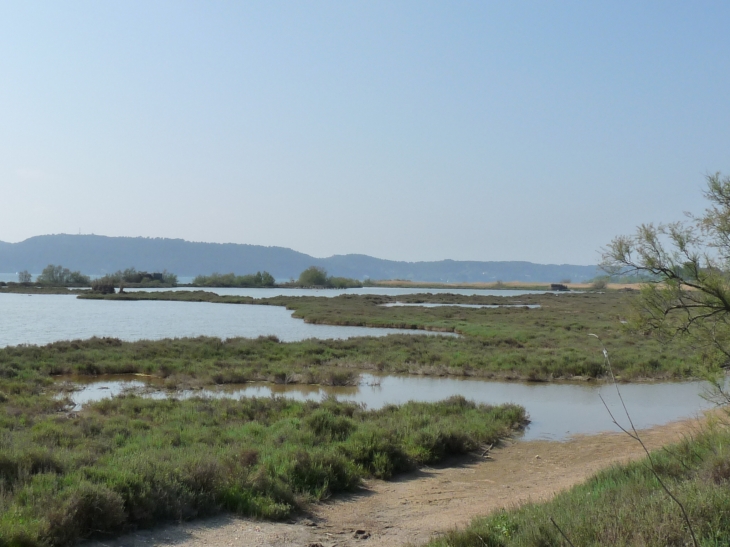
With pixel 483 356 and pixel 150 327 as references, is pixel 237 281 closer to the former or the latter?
pixel 150 327

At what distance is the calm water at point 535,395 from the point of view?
17.9 meters

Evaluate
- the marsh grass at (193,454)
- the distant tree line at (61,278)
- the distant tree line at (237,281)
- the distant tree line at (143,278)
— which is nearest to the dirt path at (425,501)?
the marsh grass at (193,454)

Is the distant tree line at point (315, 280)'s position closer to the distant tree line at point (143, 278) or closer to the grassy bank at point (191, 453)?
the distant tree line at point (143, 278)

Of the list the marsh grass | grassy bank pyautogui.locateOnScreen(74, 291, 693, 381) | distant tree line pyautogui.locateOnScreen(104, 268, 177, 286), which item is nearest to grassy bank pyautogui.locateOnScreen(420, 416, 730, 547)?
the marsh grass

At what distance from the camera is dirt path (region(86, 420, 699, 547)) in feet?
24.7

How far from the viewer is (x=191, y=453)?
1017cm

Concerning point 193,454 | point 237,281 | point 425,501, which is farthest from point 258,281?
point 425,501

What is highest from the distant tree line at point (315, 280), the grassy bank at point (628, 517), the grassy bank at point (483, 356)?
the distant tree line at point (315, 280)

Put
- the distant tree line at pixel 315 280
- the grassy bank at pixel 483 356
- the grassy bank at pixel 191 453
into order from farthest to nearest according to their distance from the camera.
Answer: the distant tree line at pixel 315 280
the grassy bank at pixel 483 356
the grassy bank at pixel 191 453

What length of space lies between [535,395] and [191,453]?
1580cm

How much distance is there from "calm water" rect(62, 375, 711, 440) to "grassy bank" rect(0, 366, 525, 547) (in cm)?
164

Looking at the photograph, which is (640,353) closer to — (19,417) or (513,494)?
(513,494)

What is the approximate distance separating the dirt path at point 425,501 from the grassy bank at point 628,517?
3.65 ft

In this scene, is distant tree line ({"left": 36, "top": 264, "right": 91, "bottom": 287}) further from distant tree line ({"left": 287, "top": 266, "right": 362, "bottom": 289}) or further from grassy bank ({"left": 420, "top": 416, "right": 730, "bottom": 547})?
grassy bank ({"left": 420, "top": 416, "right": 730, "bottom": 547})
